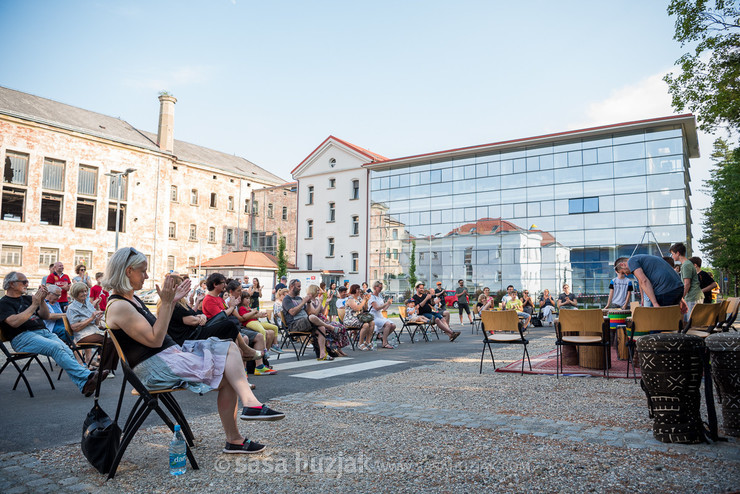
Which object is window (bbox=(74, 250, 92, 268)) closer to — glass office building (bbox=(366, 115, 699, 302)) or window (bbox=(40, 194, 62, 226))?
window (bbox=(40, 194, 62, 226))

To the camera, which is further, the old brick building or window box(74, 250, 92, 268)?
window box(74, 250, 92, 268)

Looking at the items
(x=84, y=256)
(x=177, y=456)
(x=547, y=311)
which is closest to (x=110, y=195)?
(x=84, y=256)

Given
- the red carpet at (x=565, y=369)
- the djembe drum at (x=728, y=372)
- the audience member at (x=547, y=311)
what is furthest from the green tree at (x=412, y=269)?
the djembe drum at (x=728, y=372)

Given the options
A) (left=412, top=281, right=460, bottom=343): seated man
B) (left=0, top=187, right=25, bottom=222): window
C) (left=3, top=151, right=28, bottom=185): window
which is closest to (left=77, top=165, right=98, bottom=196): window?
(left=3, top=151, right=28, bottom=185): window

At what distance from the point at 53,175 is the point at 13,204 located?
13.6 ft

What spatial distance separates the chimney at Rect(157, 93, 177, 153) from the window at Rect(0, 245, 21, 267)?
17.8 m

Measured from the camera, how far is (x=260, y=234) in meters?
63.8

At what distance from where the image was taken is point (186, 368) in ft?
Result: 13.1

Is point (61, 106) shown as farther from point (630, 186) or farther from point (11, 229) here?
point (630, 186)

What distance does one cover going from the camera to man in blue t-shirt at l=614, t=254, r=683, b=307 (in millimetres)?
7426

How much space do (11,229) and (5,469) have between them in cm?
4729

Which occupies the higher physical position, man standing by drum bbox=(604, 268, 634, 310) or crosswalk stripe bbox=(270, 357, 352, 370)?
man standing by drum bbox=(604, 268, 634, 310)

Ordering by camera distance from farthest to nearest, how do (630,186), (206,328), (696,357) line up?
(630,186) → (206,328) → (696,357)

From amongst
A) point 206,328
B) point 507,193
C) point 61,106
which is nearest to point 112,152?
point 61,106
